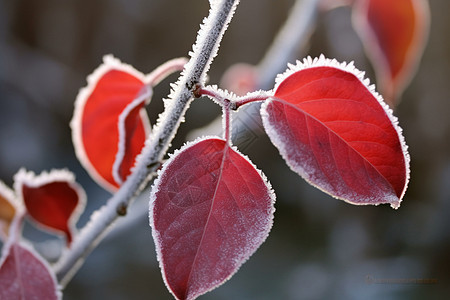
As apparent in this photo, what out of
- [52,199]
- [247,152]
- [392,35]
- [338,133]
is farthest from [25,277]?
[247,152]

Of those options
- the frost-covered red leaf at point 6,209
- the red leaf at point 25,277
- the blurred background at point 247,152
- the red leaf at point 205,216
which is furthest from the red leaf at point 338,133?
the blurred background at point 247,152

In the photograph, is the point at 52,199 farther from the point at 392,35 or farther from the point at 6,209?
the point at 392,35

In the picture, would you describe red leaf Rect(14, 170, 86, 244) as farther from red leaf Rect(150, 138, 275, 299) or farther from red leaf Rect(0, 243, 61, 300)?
red leaf Rect(150, 138, 275, 299)

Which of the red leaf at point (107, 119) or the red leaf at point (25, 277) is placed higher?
the red leaf at point (107, 119)

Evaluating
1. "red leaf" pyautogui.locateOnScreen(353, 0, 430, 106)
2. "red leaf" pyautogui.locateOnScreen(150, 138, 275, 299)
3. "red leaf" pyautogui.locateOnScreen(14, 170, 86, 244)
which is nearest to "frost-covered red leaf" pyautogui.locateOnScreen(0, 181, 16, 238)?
"red leaf" pyautogui.locateOnScreen(14, 170, 86, 244)

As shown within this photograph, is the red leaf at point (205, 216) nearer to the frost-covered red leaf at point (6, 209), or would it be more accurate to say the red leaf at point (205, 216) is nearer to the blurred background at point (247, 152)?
the frost-covered red leaf at point (6, 209)
